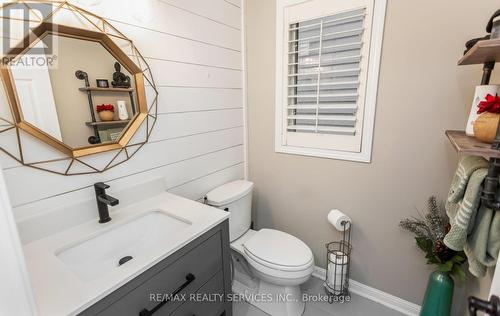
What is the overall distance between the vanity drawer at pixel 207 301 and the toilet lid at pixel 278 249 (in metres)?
0.34

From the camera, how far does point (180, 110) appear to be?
4.78 ft

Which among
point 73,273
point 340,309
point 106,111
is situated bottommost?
point 340,309

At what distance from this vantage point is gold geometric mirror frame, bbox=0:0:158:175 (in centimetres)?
86

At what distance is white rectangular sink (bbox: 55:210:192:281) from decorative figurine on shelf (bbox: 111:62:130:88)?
643 mm

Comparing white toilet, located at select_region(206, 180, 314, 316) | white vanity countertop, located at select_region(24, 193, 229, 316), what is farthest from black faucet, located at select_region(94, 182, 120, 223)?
white toilet, located at select_region(206, 180, 314, 316)

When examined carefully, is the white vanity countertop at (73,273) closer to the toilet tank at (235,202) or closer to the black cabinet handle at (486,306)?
the toilet tank at (235,202)

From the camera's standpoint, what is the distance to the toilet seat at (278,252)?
1.42 meters

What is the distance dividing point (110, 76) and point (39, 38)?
27 cm

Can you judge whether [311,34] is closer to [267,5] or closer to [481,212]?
[267,5]

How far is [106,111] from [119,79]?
0.55 feet

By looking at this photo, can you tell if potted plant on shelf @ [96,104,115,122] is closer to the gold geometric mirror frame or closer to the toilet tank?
the gold geometric mirror frame

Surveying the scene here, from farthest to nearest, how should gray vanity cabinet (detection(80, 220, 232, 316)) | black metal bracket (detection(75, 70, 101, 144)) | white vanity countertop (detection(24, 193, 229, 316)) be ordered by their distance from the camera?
black metal bracket (detection(75, 70, 101, 144)) < gray vanity cabinet (detection(80, 220, 232, 316)) < white vanity countertop (detection(24, 193, 229, 316))

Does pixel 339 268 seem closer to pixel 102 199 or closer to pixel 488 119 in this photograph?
pixel 488 119

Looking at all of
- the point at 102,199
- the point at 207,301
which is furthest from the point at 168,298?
the point at 102,199
